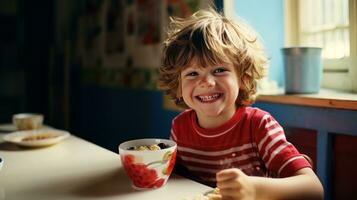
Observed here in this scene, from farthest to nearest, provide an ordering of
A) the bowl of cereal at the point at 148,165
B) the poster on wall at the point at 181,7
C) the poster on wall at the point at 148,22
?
the poster on wall at the point at 148,22 → the poster on wall at the point at 181,7 → the bowl of cereal at the point at 148,165

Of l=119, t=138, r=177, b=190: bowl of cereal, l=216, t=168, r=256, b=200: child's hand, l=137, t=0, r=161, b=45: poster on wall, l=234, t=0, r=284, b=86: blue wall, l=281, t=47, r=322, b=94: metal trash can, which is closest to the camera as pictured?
l=216, t=168, r=256, b=200: child's hand

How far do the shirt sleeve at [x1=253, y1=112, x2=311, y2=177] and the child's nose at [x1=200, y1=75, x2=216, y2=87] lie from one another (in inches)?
5.7

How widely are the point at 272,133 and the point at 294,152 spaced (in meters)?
0.07

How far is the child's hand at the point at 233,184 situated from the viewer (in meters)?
0.63

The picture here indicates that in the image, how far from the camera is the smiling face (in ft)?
2.90

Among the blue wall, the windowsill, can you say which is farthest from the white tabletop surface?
the blue wall

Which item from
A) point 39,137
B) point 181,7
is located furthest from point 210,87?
point 181,7

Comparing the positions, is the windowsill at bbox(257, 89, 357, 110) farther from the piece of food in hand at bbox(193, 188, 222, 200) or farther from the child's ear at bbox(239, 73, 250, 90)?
the piece of food in hand at bbox(193, 188, 222, 200)

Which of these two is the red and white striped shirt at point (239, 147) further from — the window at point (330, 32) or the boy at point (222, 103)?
the window at point (330, 32)

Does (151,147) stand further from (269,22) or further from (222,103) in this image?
(269,22)

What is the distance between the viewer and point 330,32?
1.37 meters

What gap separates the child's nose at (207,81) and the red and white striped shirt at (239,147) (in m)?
0.13

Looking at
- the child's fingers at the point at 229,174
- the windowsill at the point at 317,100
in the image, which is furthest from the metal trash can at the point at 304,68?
the child's fingers at the point at 229,174

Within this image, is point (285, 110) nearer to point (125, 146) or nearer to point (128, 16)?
point (125, 146)
